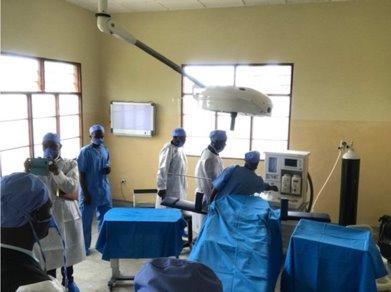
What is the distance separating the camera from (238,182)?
9.46 feet

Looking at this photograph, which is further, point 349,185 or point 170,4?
point 170,4

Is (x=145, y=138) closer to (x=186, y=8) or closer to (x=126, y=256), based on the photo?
(x=186, y=8)

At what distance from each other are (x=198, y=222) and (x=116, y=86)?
8.13ft

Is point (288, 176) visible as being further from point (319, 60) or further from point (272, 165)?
point (319, 60)

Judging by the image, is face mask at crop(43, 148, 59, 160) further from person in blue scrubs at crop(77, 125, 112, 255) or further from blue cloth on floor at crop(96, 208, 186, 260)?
person in blue scrubs at crop(77, 125, 112, 255)

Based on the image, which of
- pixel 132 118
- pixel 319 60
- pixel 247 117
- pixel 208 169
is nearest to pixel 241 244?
pixel 208 169

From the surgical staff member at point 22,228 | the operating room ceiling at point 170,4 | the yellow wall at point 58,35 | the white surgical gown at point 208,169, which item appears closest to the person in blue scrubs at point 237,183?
the white surgical gown at point 208,169

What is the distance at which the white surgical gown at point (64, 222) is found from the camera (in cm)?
250

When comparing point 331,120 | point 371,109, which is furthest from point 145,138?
point 371,109

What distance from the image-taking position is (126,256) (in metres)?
2.78

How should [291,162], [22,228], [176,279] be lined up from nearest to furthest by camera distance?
[176,279] → [22,228] → [291,162]

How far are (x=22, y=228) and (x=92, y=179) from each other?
2.62 m

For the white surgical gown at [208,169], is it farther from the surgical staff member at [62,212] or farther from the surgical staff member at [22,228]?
the surgical staff member at [22,228]

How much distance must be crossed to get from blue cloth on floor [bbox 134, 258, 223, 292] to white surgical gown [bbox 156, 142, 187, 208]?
2.76m
